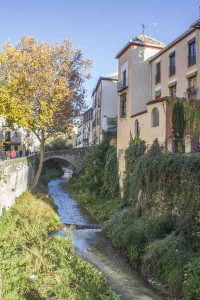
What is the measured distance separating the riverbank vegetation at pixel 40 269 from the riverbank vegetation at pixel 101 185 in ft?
28.0

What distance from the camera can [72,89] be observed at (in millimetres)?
27484

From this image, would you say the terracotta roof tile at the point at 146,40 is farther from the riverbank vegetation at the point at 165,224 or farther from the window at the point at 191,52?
the riverbank vegetation at the point at 165,224

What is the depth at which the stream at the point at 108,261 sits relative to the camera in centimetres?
1125

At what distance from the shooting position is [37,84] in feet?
81.4

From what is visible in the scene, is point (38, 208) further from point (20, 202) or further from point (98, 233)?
point (98, 233)

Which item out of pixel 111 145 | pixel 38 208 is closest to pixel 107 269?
pixel 38 208

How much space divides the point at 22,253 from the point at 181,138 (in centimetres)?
1006

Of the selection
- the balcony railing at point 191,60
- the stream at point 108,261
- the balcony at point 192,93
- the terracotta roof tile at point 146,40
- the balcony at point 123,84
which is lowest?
the stream at point 108,261

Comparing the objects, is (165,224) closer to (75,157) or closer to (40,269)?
(40,269)

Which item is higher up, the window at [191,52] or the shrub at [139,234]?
the window at [191,52]

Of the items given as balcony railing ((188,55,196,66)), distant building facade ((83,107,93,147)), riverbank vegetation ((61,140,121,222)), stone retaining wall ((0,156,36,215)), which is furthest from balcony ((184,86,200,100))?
distant building facade ((83,107,93,147))

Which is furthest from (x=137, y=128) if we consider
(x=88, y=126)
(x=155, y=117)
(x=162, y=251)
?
(x=88, y=126)

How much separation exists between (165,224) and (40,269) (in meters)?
6.17

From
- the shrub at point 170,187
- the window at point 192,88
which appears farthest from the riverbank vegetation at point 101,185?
the window at point 192,88
